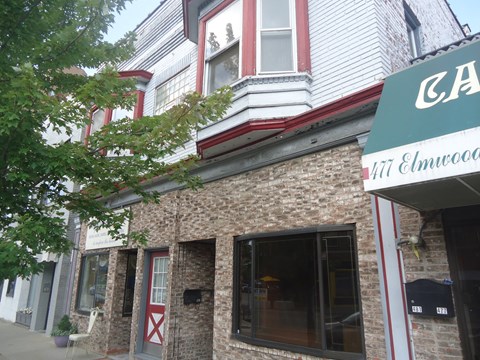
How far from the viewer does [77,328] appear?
11.5m

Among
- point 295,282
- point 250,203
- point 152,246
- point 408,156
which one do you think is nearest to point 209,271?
point 152,246

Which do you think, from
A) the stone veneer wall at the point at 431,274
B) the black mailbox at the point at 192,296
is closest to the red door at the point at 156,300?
the black mailbox at the point at 192,296

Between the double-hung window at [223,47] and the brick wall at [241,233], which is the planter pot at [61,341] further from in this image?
the double-hung window at [223,47]

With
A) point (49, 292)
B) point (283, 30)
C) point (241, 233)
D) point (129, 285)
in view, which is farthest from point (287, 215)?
point (49, 292)

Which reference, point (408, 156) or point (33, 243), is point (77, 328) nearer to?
point (33, 243)

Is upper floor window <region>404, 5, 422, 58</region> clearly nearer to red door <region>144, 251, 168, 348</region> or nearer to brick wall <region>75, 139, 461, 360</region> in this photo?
brick wall <region>75, 139, 461, 360</region>

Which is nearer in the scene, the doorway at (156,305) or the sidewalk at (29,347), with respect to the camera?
the doorway at (156,305)

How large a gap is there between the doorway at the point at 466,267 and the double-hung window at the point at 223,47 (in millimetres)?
4785

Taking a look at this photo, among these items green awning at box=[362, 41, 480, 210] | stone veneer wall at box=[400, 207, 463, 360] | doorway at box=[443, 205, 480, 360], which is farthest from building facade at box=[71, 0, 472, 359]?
green awning at box=[362, 41, 480, 210]

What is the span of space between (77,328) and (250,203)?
26.7 ft

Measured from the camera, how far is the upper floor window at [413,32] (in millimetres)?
8125

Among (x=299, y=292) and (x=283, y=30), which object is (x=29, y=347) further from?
(x=283, y=30)

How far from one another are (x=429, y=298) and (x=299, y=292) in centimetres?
205

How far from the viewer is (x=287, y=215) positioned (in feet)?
20.7
